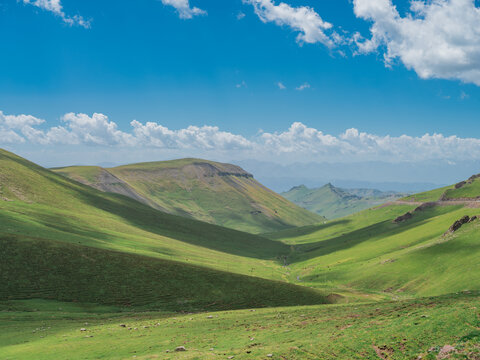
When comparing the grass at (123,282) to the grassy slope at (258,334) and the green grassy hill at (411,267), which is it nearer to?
the grassy slope at (258,334)

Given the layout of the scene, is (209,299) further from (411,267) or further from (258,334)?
(411,267)

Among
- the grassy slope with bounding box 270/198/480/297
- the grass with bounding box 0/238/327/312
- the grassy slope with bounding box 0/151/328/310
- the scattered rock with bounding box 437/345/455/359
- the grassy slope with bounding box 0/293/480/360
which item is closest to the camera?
the scattered rock with bounding box 437/345/455/359

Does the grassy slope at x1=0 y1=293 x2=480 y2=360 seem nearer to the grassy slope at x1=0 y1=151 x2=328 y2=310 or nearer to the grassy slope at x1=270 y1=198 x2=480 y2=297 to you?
the grassy slope at x1=0 y1=151 x2=328 y2=310

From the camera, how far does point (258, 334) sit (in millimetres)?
36594

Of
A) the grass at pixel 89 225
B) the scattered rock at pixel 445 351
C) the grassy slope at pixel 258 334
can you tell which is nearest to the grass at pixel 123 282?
the grassy slope at pixel 258 334

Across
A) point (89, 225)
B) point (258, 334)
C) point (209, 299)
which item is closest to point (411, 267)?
point (209, 299)

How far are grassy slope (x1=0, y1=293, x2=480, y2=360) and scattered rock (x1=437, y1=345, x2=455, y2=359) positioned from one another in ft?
1.25

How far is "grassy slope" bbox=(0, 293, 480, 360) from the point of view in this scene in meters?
26.5

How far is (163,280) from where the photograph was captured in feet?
240

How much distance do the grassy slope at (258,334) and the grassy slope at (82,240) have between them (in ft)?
54.6

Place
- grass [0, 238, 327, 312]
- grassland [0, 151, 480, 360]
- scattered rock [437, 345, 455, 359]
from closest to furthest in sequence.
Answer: scattered rock [437, 345, 455, 359], grassland [0, 151, 480, 360], grass [0, 238, 327, 312]

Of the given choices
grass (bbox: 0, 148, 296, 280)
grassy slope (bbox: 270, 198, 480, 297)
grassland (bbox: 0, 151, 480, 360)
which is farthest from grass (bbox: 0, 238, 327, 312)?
grassy slope (bbox: 270, 198, 480, 297)

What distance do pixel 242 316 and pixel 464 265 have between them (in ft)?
205

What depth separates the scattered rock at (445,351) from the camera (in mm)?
23191
